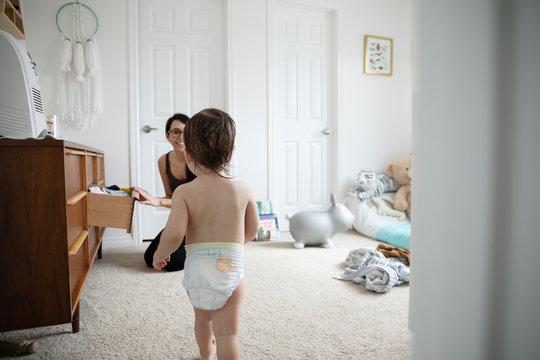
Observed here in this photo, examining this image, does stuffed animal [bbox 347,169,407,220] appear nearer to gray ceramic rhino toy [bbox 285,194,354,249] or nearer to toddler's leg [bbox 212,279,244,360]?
gray ceramic rhino toy [bbox 285,194,354,249]

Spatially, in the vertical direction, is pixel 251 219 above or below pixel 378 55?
below

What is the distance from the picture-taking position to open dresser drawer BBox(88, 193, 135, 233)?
1.45 metres

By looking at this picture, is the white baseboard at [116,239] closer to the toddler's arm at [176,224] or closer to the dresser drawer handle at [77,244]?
the dresser drawer handle at [77,244]

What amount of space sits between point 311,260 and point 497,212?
7.08ft

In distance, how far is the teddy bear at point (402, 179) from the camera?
3.25 m

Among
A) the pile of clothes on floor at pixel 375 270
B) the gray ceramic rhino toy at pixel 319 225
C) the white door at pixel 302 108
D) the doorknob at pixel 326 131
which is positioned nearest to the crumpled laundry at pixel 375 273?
the pile of clothes on floor at pixel 375 270

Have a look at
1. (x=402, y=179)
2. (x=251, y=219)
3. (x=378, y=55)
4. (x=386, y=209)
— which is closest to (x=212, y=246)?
(x=251, y=219)

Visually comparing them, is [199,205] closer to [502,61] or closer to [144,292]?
[502,61]

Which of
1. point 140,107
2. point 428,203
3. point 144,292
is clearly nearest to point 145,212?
point 140,107

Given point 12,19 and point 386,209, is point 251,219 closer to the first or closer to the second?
point 12,19

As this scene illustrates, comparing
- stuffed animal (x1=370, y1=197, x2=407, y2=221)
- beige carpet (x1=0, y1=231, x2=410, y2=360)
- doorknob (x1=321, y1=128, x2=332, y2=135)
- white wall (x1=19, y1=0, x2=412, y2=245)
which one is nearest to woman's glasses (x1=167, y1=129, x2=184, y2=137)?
beige carpet (x1=0, y1=231, x2=410, y2=360)

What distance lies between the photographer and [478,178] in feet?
0.82

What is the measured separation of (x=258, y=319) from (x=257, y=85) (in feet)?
7.64

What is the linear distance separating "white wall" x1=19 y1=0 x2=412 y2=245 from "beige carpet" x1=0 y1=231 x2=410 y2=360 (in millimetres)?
1181
